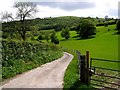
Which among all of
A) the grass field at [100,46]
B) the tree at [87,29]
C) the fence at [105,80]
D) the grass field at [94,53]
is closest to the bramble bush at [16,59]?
the grass field at [94,53]

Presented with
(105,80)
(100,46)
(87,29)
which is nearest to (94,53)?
(100,46)

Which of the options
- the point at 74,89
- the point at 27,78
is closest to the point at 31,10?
the point at 27,78

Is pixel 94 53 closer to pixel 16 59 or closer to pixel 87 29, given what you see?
pixel 16 59

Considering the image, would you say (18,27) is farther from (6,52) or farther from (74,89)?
(74,89)

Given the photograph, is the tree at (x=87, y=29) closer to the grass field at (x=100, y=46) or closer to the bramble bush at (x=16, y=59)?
the grass field at (x=100, y=46)

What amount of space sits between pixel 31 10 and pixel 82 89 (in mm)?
42927

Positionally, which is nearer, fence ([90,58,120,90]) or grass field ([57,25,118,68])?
fence ([90,58,120,90])

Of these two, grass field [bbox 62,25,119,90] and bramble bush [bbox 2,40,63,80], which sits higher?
bramble bush [bbox 2,40,63,80]

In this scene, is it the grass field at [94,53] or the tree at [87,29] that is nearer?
the grass field at [94,53]

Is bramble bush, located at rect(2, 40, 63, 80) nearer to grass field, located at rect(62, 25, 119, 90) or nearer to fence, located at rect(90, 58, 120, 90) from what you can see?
grass field, located at rect(62, 25, 119, 90)

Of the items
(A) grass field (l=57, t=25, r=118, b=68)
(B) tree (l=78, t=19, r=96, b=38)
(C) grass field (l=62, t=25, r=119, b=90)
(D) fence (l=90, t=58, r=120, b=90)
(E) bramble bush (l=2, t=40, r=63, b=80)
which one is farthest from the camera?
(B) tree (l=78, t=19, r=96, b=38)

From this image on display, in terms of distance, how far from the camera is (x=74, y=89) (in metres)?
12.2

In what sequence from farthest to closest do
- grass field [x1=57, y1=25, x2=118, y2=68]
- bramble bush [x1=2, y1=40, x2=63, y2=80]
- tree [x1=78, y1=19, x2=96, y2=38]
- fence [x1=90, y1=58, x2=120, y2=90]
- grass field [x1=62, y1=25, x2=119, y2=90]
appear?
tree [x1=78, y1=19, x2=96, y2=38], grass field [x1=57, y1=25, x2=118, y2=68], bramble bush [x1=2, y1=40, x2=63, y2=80], grass field [x1=62, y1=25, x2=119, y2=90], fence [x1=90, y1=58, x2=120, y2=90]

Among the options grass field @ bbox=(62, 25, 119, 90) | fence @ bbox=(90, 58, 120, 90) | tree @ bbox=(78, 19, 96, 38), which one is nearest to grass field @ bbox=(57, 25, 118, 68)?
grass field @ bbox=(62, 25, 119, 90)
